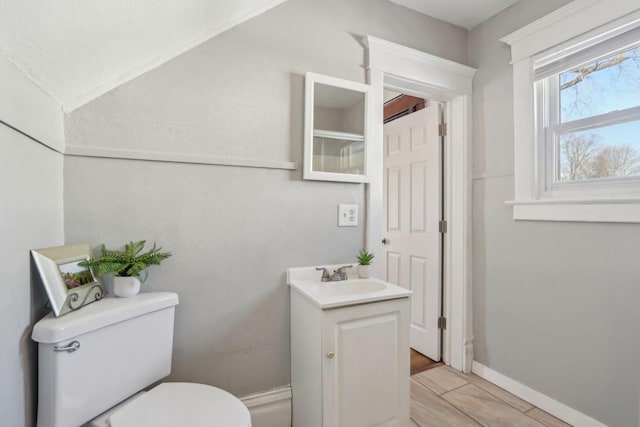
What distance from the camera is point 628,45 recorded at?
1398mm

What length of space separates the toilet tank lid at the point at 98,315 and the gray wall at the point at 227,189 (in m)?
0.13

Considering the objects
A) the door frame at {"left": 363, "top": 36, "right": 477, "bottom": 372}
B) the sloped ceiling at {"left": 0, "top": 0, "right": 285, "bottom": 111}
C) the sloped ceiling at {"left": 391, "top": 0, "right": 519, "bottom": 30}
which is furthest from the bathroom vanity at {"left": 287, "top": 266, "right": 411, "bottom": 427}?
the sloped ceiling at {"left": 391, "top": 0, "right": 519, "bottom": 30}

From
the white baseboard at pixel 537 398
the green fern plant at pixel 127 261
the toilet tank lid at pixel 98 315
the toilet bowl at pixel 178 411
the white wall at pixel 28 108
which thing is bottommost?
the white baseboard at pixel 537 398

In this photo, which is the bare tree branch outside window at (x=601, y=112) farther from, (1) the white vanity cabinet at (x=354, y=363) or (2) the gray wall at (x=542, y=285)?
(1) the white vanity cabinet at (x=354, y=363)

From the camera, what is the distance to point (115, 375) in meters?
0.99

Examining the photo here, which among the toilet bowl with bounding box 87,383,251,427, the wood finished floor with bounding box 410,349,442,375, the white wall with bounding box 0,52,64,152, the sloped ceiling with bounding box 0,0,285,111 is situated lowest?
the wood finished floor with bounding box 410,349,442,375

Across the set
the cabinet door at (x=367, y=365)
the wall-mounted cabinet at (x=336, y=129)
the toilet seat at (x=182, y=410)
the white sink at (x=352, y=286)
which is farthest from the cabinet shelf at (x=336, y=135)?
the toilet seat at (x=182, y=410)

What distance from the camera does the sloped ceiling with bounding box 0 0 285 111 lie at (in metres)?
0.76

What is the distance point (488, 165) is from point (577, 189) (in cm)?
51

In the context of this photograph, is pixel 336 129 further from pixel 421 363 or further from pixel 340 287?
pixel 421 363

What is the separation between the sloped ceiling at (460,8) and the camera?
6.01ft

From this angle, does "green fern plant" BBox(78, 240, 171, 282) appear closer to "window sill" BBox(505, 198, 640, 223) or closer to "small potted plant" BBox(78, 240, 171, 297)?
"small potted plant" BBox(78, 240, 171, 297)

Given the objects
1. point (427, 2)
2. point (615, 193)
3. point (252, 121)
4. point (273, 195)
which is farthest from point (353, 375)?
point (427, 2)

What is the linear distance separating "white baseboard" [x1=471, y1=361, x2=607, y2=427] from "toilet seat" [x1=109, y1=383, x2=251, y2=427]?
176 centimetres
